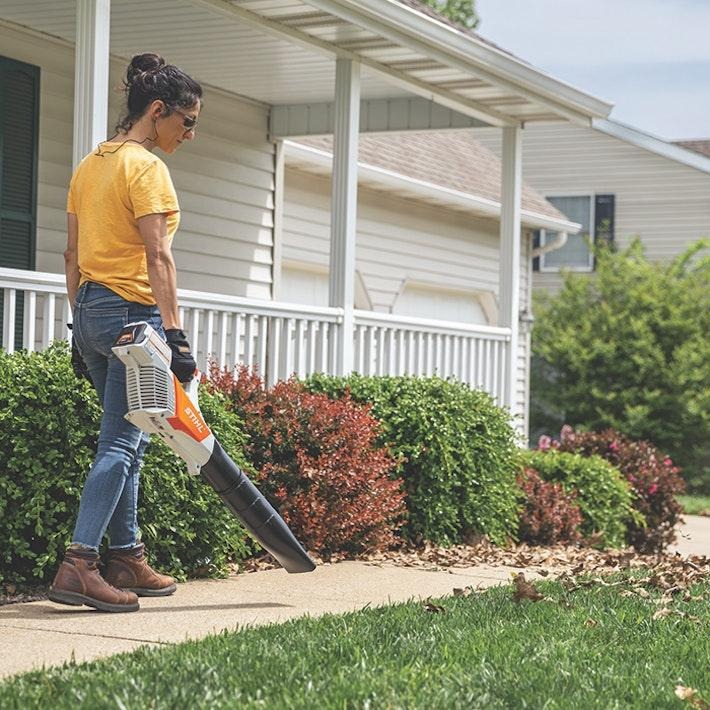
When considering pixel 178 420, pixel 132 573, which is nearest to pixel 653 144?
pixel 132 573

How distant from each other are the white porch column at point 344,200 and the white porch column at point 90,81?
2.72 meters

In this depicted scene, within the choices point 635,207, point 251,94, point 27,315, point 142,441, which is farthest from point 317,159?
point 635,207

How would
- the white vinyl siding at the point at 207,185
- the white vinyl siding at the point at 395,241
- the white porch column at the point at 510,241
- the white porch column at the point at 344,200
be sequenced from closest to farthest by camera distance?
the white porch column at the point at 344,200
the white vinyl siding at the point at 207,185
the white porch column at the point at 510,241
the white vinyl siding at the point at 395,241

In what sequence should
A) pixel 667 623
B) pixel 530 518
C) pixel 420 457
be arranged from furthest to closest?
pixel 530 518
pixel 420 457
pixel 667 623

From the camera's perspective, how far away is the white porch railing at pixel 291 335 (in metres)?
8.33

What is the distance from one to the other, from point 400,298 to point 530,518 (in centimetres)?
790

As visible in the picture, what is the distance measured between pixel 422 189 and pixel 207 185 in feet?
15.1

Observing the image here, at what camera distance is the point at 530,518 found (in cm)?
1034

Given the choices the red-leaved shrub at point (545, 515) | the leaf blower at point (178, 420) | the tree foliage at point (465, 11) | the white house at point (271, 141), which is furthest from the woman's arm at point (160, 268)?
the tree foliage at point (465, 11)

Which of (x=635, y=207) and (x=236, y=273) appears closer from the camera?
(x=236, y=273)

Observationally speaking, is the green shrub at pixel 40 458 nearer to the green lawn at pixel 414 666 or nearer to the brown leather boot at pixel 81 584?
the brown leather boot at pixel 81 584

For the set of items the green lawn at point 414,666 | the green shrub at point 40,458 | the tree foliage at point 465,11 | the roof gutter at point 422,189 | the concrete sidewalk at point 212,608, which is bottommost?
the concrete sidewalk at point 212,608

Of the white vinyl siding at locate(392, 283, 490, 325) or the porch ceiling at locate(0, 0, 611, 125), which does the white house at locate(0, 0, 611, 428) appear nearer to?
the porch ceiling at locate(0, 0, 611, 125)

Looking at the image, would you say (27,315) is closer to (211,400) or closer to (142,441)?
(211,400)
